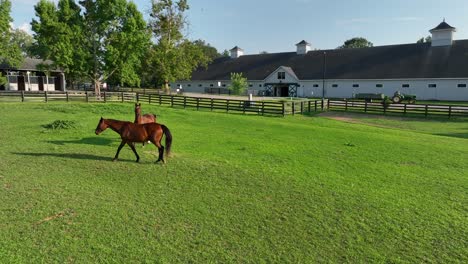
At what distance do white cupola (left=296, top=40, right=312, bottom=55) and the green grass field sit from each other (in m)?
47.9

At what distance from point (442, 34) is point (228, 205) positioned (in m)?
49.5

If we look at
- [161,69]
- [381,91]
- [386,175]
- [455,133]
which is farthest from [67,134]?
[381,91]

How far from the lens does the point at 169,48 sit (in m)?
49.1

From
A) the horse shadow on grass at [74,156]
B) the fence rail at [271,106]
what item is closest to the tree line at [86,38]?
the fence rail at [271,106]

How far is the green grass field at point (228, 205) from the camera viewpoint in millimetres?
4316

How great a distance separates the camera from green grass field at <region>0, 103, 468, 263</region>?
432cm

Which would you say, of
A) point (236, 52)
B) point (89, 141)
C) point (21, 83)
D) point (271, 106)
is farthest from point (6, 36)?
point (236, 52)

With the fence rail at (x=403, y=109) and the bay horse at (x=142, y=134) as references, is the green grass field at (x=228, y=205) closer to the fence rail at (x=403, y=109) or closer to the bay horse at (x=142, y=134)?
the bay horse at (x=142, y=134)

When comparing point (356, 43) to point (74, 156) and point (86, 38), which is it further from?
point (74, 156)

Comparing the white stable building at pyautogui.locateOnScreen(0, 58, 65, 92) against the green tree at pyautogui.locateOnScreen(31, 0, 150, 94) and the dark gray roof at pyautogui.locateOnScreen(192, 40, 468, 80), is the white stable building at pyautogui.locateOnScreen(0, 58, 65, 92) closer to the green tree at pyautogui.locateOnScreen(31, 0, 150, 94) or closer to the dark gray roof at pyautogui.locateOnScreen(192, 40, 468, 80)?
the green tree at pyautogui.locateOnScreen(31, 0, 150, 94)

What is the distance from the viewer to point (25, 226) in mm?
4684

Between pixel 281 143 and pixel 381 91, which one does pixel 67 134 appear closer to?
pixel 281 143

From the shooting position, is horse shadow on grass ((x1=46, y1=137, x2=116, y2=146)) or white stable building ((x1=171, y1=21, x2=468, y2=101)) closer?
horse shadow on grass ((x1=46, y1=137, x2=116, y2=146))

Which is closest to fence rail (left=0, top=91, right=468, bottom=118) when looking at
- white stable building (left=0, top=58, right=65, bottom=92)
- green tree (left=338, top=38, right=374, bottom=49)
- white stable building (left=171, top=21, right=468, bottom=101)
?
white stable building (left=0, top=58, right=65, bottom=92)
